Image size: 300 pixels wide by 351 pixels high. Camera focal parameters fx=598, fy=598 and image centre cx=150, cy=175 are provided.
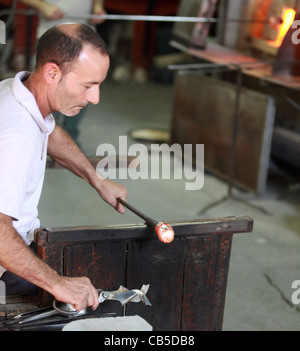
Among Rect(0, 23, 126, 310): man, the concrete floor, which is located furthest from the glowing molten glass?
the concrete floor

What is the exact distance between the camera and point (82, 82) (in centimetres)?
192

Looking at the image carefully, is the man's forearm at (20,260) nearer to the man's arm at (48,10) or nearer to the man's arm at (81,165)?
the man's arm at (81,165)

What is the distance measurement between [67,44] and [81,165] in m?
0.78

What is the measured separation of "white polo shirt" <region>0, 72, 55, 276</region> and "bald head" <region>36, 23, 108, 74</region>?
0.50 ft

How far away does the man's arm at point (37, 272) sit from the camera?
1.80 meters

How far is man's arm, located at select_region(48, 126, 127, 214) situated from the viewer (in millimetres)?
2514

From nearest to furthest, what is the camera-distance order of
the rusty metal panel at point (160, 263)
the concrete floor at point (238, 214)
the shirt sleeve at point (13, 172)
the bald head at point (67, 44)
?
the shirt sleeve at point (13, 172), the bald head at point (67, 44), the rusty metal panel at point (160, 263), the concrete floor at point (238, 214)

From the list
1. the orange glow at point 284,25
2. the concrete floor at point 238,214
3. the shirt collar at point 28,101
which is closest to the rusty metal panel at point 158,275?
the shirt collar at point 28,101

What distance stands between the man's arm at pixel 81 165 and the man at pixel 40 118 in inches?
17.8

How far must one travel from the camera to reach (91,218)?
4.30 m

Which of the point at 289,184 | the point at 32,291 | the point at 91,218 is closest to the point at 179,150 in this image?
the point at 289,184

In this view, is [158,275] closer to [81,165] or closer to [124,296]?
[124,296]

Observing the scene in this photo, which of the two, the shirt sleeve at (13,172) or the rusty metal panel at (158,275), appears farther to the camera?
the rusty metal panel at (158,275)

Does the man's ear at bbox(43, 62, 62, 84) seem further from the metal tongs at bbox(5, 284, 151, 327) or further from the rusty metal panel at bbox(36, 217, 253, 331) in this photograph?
the metal tongs at bbox(5, 284, 151, 327)
